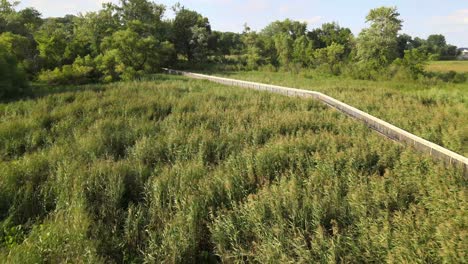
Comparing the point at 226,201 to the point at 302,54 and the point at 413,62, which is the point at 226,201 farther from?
the point at 302,54

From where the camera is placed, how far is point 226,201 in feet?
17.6

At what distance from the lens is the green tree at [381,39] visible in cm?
3303

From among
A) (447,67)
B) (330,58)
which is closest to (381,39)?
(330,58)

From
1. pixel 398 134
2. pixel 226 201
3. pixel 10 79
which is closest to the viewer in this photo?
pixel 226 201

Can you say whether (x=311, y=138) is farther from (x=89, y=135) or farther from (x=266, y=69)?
(x=266, y=69)

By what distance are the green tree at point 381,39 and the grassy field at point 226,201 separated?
91.7 ft

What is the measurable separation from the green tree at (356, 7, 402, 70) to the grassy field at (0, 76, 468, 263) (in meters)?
28.0

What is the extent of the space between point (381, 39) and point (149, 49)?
23732mm

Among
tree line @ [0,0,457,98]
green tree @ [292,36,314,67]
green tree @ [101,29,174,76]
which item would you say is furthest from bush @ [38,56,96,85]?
green tree @ [292,36,314,67]

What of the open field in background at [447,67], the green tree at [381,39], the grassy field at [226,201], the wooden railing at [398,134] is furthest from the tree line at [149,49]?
the wooden railing at [398,134]

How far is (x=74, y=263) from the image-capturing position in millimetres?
3764

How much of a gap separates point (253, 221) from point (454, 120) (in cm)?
900

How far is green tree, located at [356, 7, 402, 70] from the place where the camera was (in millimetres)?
33031

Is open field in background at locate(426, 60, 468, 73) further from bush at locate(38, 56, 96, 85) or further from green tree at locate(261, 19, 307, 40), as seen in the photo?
bush at locate(38, 56, 96, 85)
